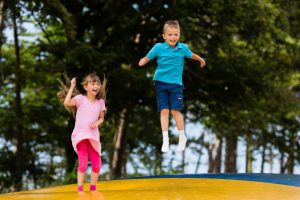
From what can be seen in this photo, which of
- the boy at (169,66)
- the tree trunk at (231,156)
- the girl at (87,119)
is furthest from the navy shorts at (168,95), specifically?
the tree trunk at (231,156)

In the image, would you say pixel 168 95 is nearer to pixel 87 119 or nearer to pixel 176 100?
pixel 176 100

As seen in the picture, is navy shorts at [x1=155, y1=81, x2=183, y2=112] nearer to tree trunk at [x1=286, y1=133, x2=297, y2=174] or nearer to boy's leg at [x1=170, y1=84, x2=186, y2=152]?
boy's leg at [x1=170, y1=84, x2=186, y2=152]

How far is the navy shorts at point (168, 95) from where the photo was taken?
5.25 m

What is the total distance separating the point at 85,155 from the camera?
486 cm

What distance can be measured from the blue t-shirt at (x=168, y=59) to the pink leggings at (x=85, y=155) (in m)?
0.96

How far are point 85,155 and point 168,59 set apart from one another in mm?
1221

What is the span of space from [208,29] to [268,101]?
2.98 metres

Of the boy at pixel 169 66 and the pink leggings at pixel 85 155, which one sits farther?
the boy at pixel 169 66

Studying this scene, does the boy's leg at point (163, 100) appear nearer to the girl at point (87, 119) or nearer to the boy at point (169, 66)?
the boy at point (169, 66)

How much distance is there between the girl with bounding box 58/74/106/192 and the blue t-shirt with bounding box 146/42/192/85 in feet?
2.02

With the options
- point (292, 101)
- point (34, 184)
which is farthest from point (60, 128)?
point (292, 101)

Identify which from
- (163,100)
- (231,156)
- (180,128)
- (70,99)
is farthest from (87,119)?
(231,156)

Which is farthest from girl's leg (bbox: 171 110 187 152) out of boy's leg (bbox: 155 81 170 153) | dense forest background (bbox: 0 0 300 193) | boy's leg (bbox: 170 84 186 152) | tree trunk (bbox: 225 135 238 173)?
tree trunk (bbox: 225 135 238 173)

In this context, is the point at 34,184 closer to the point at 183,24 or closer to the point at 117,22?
the point at 117,22
